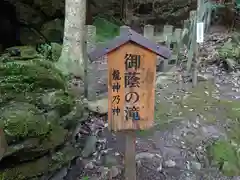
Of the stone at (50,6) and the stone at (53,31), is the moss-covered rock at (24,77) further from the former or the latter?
the stone at (50,6)

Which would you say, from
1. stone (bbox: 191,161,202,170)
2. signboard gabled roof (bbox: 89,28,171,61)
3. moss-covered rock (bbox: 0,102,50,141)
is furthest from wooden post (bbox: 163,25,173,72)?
signboard gabled roof (bbox: 89,28,171,61)

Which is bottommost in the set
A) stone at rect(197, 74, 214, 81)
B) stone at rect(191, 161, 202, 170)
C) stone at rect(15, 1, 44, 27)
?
stone at rect(191, 161, 202, 170)

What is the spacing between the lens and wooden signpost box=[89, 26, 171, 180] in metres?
2.68

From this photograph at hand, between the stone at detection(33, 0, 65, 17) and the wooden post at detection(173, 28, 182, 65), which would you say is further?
the stone at detection(33, 0, 65, 17)

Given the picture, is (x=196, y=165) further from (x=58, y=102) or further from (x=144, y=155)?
(x=58, y=102)

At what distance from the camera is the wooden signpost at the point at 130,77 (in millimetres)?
2676

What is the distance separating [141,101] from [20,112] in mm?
1137

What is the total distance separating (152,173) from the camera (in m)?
3.70

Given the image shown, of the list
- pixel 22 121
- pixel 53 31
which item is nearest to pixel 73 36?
pixel 22 121

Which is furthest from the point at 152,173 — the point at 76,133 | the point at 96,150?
the point at 76,133

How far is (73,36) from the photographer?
19.4 ft

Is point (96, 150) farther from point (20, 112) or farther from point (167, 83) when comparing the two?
point (167, 83)

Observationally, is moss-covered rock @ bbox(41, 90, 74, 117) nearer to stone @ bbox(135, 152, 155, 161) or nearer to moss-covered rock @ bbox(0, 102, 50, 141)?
moss-covered rock @ bbox(0, 102, 50, 141)

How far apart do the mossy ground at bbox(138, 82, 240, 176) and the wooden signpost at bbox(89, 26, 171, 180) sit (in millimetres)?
1569
